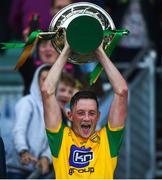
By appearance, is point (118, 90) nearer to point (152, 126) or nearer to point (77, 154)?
point (77, 154)

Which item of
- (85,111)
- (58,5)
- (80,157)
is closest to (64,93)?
(58,5)

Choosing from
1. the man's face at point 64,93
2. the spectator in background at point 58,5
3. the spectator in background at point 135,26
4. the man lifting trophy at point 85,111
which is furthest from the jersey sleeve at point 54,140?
the spectator in background at point 135,26

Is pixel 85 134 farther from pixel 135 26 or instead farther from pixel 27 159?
pixel 135 26

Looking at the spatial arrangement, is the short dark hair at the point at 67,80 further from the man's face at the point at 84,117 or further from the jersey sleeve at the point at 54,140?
the jersey sleeve at the point at 54,140

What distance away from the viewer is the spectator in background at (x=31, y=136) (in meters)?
8.52

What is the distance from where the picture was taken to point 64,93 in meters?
9.27

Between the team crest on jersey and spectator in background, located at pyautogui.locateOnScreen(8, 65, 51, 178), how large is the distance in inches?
63.6

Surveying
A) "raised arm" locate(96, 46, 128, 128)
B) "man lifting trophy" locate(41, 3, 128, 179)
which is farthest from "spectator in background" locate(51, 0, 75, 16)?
"raised arm" locate(96, 46, 128, 128)

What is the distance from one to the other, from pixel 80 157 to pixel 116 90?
55 centimetres

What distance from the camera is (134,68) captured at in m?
11.1

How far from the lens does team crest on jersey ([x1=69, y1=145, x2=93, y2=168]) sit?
6844mm

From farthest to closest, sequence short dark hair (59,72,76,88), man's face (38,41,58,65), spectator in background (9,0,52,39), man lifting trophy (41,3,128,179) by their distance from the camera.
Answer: spectator in background (9,0,52,39), man's face (38,41,58,65), short dark hair (59,72,76,88), man lifting trophy (41,3,128,179)

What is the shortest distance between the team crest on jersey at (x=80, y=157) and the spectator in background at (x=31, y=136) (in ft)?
5.30

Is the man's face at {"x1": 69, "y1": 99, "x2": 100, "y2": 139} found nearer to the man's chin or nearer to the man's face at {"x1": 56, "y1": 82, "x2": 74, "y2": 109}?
the man's chin
